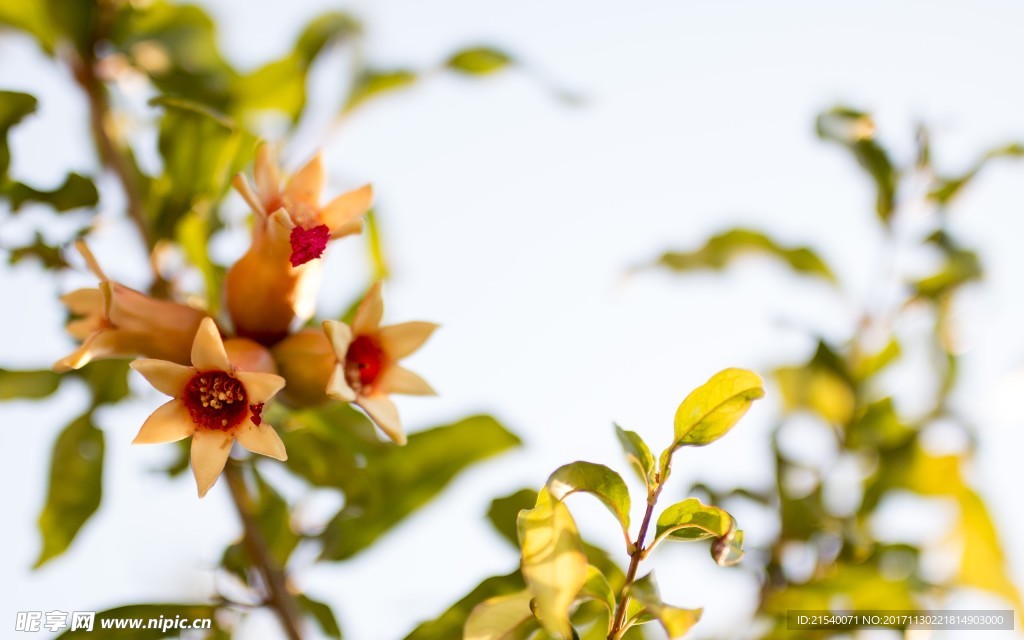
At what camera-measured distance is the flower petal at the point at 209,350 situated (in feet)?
3.59

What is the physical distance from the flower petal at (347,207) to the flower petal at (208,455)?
0.36 m

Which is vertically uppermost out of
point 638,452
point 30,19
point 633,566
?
point 30,19

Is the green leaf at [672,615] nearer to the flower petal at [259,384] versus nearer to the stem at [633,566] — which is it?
the stem at [633,566]

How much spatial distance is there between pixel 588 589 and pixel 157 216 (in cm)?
122

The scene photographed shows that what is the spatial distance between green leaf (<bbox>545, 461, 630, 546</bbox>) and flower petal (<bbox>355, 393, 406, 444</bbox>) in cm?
31

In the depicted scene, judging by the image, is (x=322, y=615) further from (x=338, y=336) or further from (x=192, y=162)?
(x=192, y=162)

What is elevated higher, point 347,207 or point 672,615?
point 347,207

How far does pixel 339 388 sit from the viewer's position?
114cm

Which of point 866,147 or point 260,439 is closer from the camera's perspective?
point 260,439

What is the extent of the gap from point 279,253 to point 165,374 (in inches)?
10.6

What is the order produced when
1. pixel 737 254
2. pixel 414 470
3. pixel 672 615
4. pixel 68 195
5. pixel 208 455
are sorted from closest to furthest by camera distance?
pixel 672 615, pixel 208 455, pixel 68 195, pixel 414 470, pixel 737 254

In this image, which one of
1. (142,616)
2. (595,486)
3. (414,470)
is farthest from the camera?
(414,470)

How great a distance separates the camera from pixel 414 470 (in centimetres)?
175

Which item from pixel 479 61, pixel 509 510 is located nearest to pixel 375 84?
pixel 479 61
